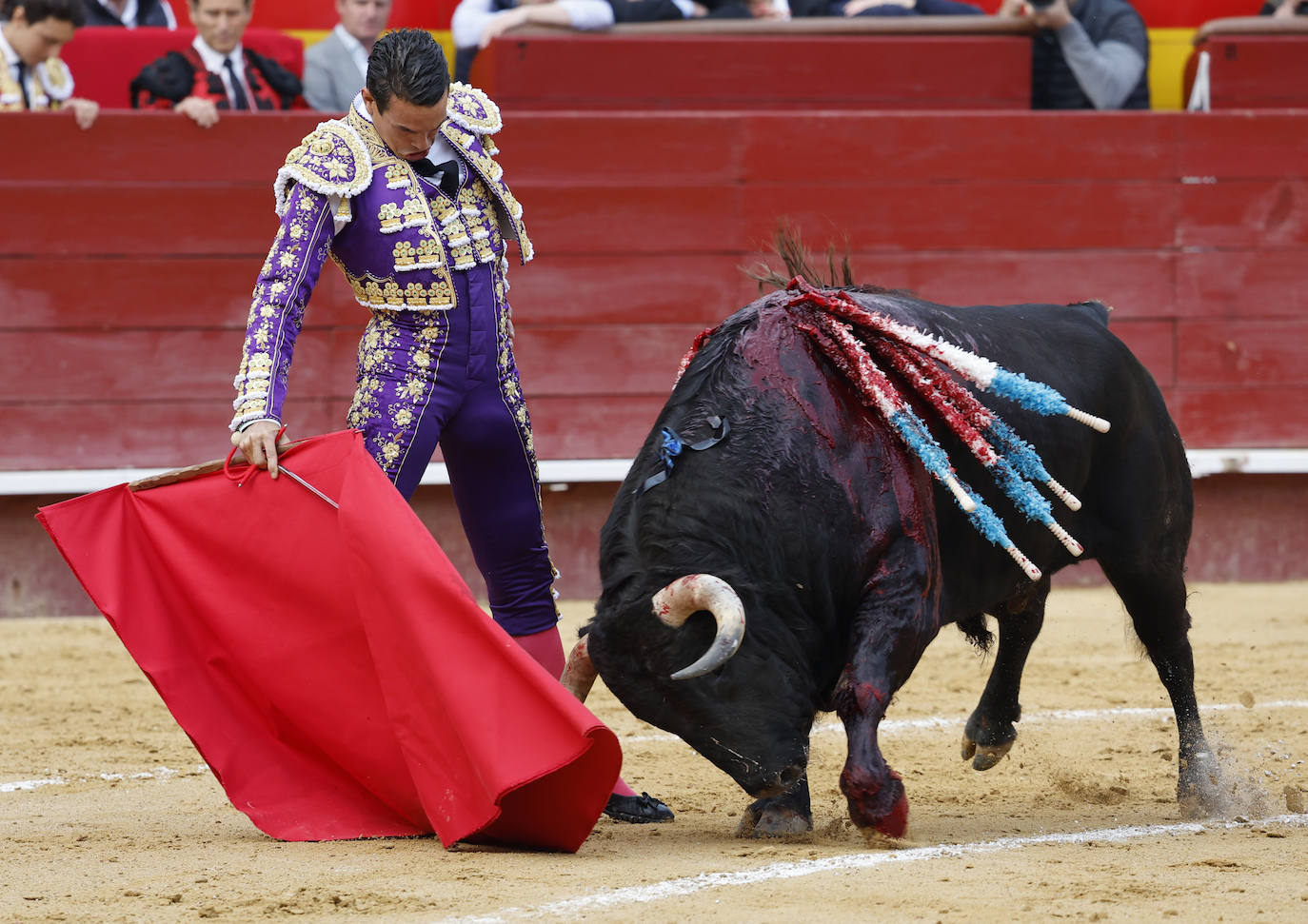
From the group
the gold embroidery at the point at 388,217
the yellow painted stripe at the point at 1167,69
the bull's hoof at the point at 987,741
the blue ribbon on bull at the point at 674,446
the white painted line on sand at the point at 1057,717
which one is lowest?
the white painted line on sand at the point at 1057,717

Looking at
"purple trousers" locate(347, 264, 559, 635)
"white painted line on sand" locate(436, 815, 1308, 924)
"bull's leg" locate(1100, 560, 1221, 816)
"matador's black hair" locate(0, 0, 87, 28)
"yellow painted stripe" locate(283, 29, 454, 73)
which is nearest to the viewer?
"white painted line on sand" locate(436, 815, 1308, 924)

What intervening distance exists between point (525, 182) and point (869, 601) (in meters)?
3.35

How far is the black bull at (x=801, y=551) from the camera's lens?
2.73 meters

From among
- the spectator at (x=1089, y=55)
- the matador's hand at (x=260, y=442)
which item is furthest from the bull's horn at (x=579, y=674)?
the spectator at (x=1089, y=55)

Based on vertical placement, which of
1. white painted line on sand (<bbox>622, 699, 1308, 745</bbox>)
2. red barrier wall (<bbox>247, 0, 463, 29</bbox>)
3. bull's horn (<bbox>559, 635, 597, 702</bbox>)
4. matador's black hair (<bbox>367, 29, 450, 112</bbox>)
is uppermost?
matador's black hair (<bbox>367, 29, 450, 112</bbox>)

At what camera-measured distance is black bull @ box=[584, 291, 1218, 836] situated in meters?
2.73

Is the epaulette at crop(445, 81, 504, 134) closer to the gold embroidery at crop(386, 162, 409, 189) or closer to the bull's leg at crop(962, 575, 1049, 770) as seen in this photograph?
the gold embroidery at crop(386, 162, 409, 189)

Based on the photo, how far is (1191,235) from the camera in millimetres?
6195

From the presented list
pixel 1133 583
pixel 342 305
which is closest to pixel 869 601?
pixel 1133 583

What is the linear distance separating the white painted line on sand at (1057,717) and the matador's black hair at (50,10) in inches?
115

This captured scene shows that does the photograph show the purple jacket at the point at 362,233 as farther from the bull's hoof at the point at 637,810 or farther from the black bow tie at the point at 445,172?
the bull's hoof at the point at 637,810

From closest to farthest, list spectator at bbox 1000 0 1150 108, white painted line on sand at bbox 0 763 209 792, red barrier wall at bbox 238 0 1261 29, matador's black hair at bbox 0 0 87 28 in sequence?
1. white painted line on sand at bbox 0 763 209 792
2. matador's black hair at bbox 0 0 87 28
3. spectator at bbox 1000 0 1150 108
4. red barrier wall at bbox 238 0 1261 29

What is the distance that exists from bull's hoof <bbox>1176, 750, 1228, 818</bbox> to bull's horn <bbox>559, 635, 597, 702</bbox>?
3.95ft

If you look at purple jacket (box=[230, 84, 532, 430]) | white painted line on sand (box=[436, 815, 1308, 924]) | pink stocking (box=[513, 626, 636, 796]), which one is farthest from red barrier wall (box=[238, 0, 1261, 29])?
white painted line on sand (box=[436, 815, 1308, 924])
